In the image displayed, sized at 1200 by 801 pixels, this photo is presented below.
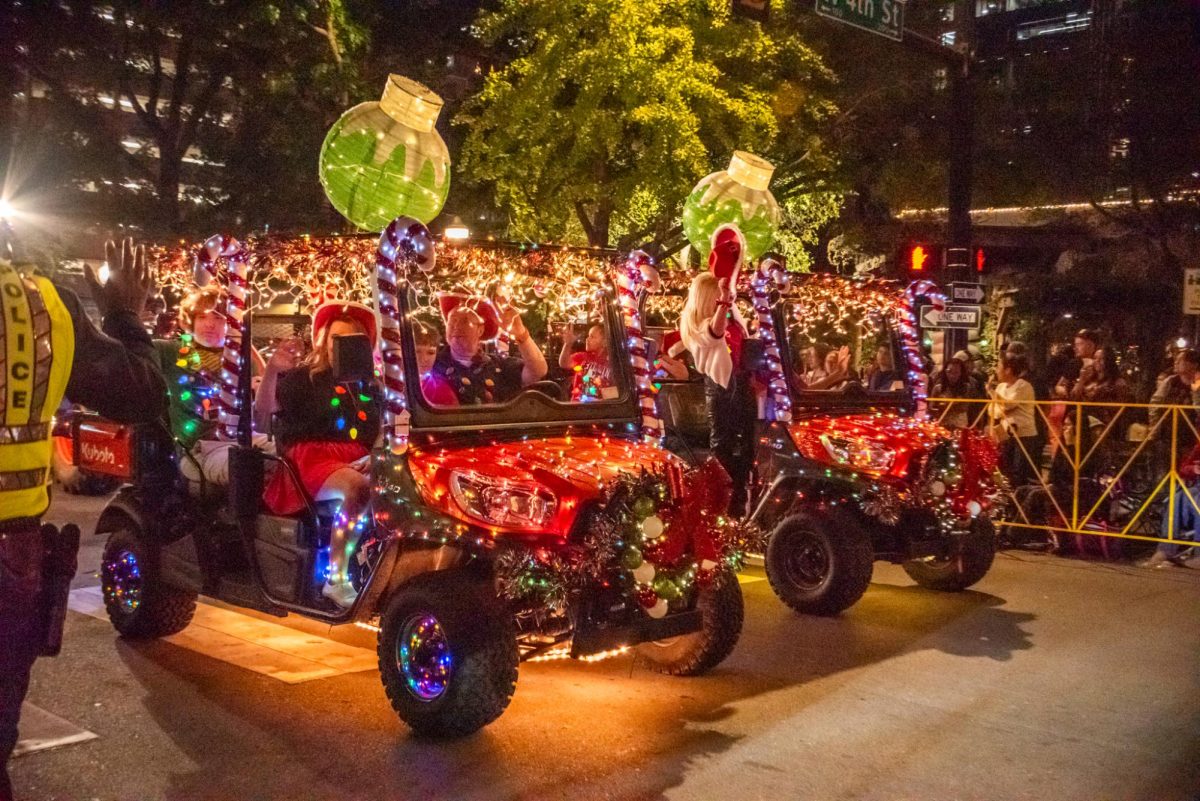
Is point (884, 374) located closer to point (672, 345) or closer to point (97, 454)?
point (672, 345)

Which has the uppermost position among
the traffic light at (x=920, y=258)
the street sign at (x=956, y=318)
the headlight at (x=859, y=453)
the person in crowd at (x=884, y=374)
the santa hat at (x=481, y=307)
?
the traffic light at (x=920, y=258)

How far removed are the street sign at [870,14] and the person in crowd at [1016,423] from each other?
3.56 meters

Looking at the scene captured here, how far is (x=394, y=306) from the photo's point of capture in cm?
558

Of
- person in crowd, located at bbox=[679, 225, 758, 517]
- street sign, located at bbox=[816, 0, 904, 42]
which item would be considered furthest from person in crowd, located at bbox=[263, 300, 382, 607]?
street sign, located at bbox=[816, 0, 904, 42]

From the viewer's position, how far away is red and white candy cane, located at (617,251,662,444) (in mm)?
6574

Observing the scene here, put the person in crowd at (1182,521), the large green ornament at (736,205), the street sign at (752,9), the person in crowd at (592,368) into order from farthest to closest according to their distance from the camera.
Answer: the street sign at (752,9) → the person in crowd at (1182,521) → the large green ornament at (736,205) → the person in crowd at (592,368)

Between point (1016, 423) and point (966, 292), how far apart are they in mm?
1726

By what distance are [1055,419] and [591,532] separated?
773 cm

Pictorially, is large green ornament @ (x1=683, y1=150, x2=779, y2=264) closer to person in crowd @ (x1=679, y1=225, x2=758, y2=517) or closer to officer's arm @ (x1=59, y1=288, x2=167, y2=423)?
person in crowd @ (x1=679, y1=225, x2=758, y2=517)

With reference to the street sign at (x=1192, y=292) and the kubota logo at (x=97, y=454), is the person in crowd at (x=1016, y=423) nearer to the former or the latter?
the street sign at (x=1192, y=292)

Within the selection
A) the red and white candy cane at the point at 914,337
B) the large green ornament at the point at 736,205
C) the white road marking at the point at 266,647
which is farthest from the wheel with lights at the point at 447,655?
the red and white candy cane at the point at 914,337

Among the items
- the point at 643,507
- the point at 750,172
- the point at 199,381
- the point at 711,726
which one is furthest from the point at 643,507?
the point at 750,172

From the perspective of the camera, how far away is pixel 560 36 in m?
16.9

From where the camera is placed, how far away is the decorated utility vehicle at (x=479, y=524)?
17.1ft
